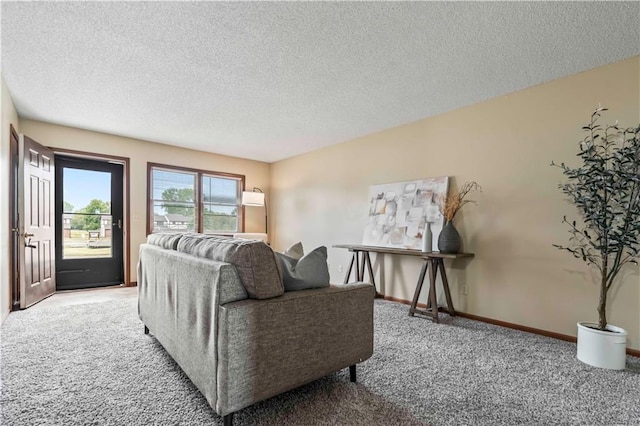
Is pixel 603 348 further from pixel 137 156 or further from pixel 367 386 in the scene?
pixel 137 156

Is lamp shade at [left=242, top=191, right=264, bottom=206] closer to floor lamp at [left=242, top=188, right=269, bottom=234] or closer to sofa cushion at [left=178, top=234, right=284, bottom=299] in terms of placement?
floor lamp at [left=242, top=188, right=269, bottom=234]

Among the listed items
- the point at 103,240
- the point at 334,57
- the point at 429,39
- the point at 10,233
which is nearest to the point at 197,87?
the point at 334,57

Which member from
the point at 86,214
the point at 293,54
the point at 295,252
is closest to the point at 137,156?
the point at 86,214

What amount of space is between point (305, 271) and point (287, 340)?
398 millimetres

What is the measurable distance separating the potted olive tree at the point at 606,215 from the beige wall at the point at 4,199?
526cm

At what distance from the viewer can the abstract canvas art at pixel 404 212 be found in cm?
384

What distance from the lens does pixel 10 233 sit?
11.5ft

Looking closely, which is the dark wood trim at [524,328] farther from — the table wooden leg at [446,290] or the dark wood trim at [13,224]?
the dark wood trim at [13,224]

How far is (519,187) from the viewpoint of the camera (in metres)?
3.20

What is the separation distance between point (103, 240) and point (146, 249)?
9.76 feet

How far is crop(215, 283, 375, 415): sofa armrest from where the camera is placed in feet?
4.78

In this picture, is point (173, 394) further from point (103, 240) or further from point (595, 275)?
point (103, 240)

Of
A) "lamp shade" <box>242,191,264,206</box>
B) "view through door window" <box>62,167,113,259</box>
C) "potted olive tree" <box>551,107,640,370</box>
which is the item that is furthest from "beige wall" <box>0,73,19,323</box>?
"potted olive tree" <box>551,107,640,370</box>

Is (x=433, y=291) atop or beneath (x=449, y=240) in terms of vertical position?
beneath
